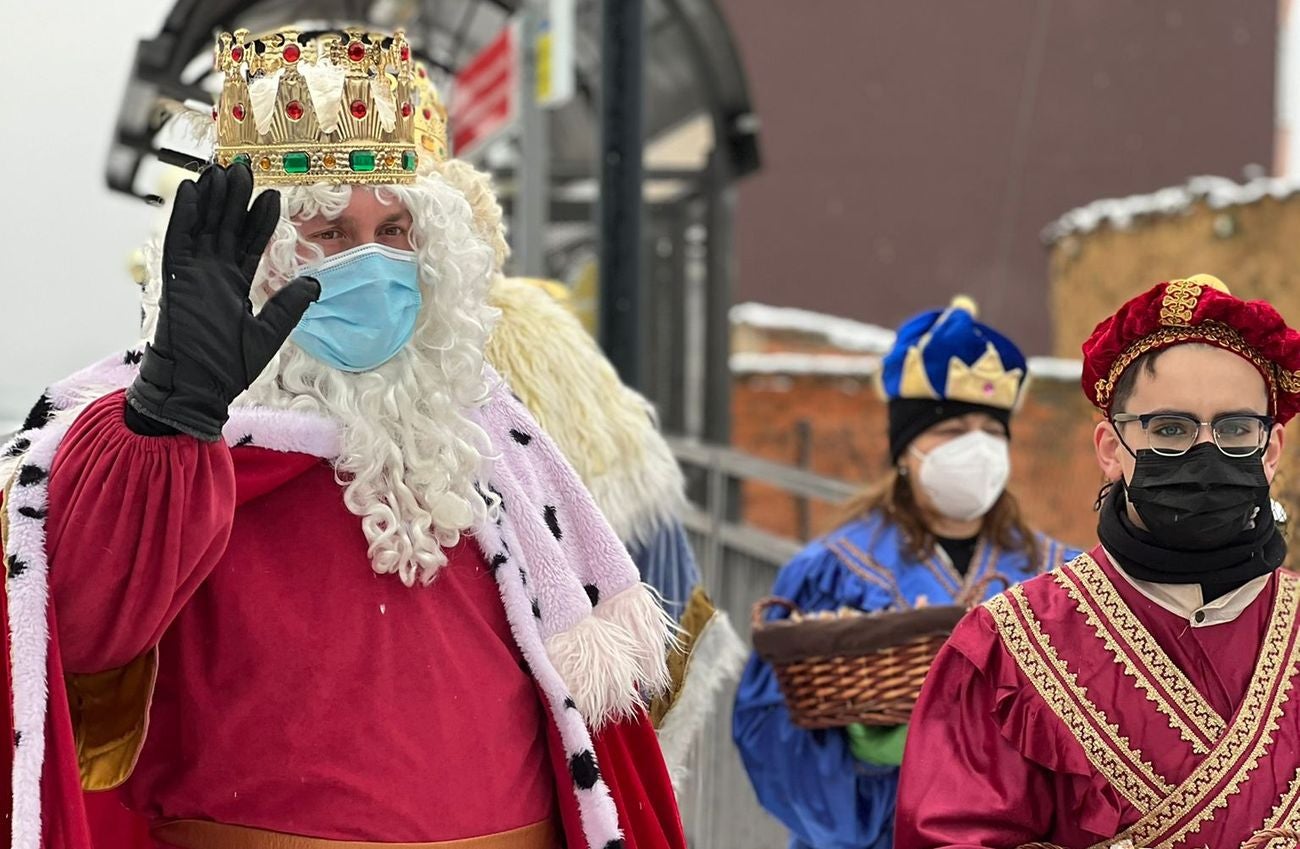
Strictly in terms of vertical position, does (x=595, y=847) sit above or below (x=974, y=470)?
below

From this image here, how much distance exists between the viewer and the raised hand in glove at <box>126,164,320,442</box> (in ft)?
7.07

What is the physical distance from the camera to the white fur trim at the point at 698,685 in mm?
3484

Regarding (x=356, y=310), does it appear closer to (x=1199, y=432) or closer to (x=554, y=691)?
(x=554, y=691)

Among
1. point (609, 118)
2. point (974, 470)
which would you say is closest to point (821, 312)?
point (609, 118)

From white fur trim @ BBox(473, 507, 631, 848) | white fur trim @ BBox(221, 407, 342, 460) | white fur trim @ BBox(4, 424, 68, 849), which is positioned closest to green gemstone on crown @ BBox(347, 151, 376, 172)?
white fur trim @ BBox(221, 407, 342, 460)

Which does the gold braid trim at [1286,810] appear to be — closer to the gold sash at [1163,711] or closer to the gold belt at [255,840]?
the gold sash at [1163,711]

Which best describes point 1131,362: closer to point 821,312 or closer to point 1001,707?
point 1001,707

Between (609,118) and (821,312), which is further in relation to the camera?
(821,312)

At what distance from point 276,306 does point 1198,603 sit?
1.41 m

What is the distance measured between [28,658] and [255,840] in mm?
450

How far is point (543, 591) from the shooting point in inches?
107

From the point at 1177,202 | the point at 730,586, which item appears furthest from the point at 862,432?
the point at 730,586

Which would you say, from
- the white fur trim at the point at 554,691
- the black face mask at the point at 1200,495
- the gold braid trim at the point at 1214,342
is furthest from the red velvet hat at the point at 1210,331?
the white fur trim at the point at 554,691

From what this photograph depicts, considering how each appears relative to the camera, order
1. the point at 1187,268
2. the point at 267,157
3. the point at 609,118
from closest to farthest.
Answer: the point at 267,157
the point at 609,118
the point at 1187,268
